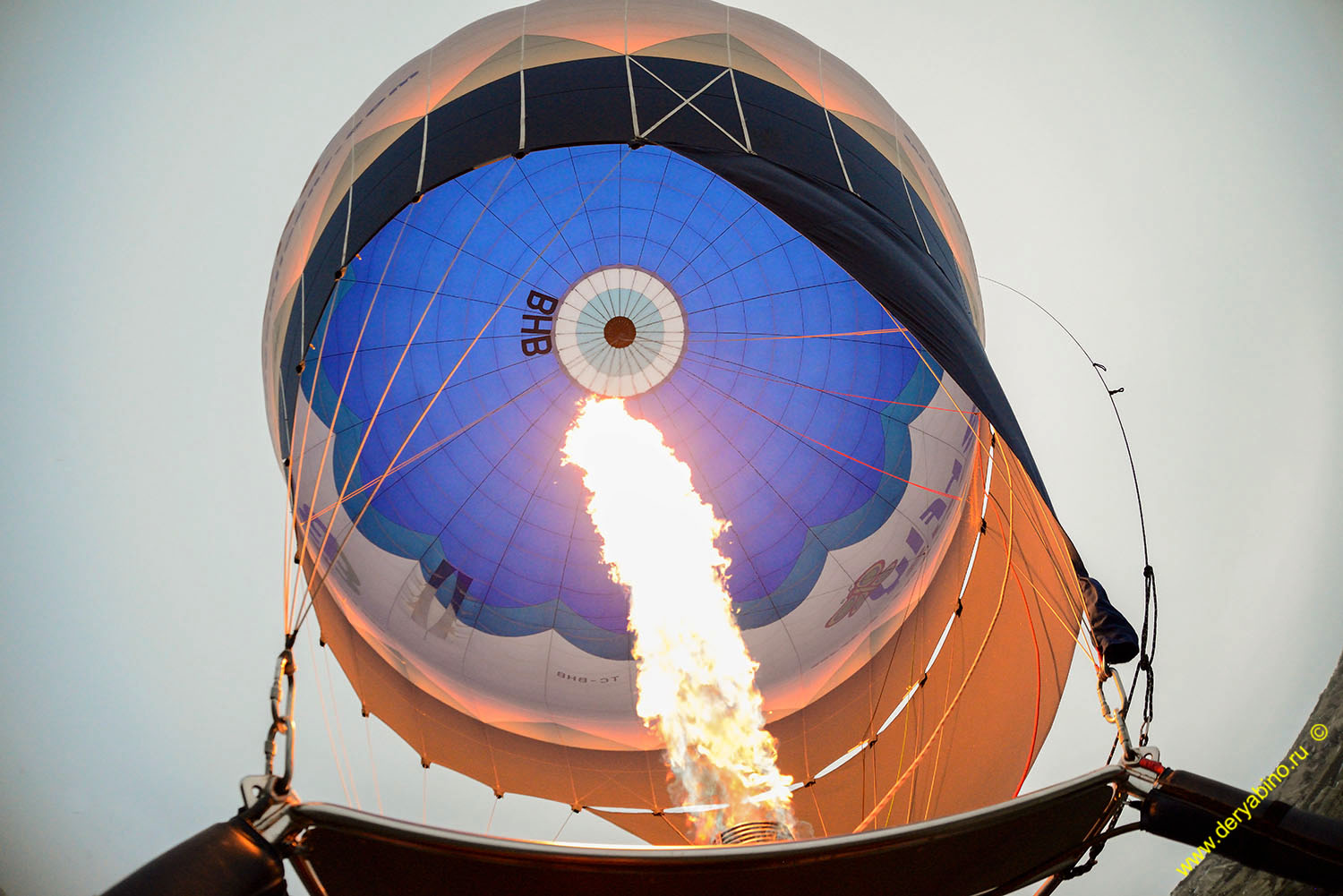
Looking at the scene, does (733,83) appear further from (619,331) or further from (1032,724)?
(1032,724)

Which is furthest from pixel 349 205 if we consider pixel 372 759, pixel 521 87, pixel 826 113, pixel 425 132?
pixel 372 759

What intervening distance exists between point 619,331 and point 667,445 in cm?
115

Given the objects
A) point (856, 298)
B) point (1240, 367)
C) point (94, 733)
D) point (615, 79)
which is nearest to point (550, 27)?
point (615, 79)

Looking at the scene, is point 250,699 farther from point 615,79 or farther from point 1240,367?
point 1240,367

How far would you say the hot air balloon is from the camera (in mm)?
5965

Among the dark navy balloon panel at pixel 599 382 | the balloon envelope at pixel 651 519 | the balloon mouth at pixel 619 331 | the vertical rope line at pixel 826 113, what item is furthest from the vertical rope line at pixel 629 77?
the balloon mouth at pixel 619 331

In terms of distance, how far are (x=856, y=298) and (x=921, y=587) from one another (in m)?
2.60

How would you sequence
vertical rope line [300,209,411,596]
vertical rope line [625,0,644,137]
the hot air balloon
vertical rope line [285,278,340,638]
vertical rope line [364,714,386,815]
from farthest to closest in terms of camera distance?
vertical rope line [364,714,386,815] → vertical rope line [300,209,411,596] → vertical rope line [285,278,340,638] → the hot air balloon → vertical rope line [625,0,644,137]

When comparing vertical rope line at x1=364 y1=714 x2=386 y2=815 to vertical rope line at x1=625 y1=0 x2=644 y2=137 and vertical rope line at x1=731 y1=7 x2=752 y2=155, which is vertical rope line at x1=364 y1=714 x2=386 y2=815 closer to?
vertical rope line at x1=625 y1=0 x2=644 y2=137

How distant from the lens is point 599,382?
8141 millimetres

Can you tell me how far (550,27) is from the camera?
213 inches

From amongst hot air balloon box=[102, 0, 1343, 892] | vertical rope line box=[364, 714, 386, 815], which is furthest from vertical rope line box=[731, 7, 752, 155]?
vertical rope line box=[364, 714, 386, 815]

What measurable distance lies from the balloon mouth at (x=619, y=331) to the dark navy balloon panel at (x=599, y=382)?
2 cm

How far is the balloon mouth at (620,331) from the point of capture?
7988 mm
